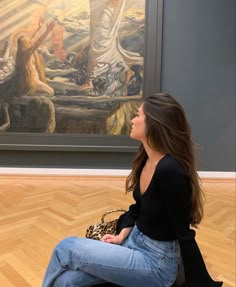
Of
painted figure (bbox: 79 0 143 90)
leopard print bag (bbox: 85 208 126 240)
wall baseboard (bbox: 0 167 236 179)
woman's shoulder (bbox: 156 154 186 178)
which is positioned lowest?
wall baseboard (bbox: 0 167 236 179)

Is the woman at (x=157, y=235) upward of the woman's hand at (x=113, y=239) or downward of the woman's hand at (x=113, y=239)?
upward

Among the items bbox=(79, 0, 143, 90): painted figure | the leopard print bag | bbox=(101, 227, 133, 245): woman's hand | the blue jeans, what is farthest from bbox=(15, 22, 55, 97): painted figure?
the blue jeans

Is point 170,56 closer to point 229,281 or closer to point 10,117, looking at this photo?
point 10,117

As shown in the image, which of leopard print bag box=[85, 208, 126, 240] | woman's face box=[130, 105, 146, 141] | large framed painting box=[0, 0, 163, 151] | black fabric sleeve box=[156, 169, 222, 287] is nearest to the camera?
black fabric sleeve box=[156, 169, 222, 287]

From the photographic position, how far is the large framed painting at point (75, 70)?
5.22m

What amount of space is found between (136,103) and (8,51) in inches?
89.9

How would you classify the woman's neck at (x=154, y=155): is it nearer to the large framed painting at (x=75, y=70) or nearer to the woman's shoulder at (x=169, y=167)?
the woman's shoulder at (x=169, y=167)

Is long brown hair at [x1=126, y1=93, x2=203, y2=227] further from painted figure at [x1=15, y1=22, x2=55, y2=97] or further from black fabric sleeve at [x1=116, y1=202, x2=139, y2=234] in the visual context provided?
painted figure at [x1=15, y1=22, x2=55, y2=97]

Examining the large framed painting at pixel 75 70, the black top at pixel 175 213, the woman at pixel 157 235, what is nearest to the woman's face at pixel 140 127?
the woman at pixel 157 235

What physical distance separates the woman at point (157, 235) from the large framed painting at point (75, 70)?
380 cm

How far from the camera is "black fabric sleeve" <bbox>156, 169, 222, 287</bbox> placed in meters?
1.44

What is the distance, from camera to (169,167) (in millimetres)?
1468

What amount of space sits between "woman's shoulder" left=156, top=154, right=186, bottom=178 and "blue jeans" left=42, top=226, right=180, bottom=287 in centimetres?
35

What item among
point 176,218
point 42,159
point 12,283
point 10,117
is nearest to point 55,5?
point 10,117
